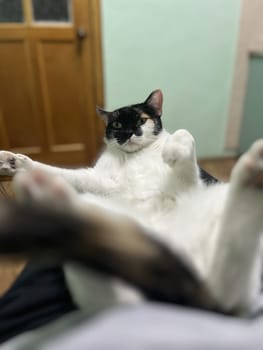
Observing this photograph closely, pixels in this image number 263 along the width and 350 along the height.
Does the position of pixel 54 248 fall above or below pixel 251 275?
above

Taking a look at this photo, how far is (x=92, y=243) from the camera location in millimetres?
368

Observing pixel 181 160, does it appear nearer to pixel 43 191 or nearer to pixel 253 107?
pixel 43 191

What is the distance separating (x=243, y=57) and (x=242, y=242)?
2161 millimetres

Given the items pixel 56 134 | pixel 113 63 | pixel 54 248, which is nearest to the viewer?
pixel 54 248

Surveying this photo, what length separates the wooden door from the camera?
215 cm

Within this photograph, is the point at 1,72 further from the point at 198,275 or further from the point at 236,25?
the point at 198,275

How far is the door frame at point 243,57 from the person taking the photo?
219 centimetres

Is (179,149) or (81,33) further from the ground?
(81,33)

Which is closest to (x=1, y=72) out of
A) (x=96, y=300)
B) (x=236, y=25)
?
(x=236, y=25)

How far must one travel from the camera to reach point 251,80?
91.0 inches

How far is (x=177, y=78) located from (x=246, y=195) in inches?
74.8

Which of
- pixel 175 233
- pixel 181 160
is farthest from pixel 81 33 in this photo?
pixel 175 233

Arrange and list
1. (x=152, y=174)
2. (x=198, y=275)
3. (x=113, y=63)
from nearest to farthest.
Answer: (x=198, y=275), (x=152, y=174), (x=113, y=63)

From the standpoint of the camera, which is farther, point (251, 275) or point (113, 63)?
point (113, 63)
